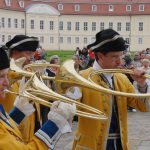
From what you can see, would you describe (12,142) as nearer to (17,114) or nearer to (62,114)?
(62,114)

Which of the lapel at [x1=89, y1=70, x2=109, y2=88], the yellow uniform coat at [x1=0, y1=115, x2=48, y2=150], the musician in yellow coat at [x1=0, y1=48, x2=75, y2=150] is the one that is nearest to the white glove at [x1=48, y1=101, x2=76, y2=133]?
the musician in yellow coat at [x1=0, y1=48, x2=75, y2=150]

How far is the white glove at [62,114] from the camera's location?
263cm

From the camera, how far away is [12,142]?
259 cm

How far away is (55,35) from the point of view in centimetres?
7369

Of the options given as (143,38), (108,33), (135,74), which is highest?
(108,33)

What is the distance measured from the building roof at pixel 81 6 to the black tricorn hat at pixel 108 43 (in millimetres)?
66050

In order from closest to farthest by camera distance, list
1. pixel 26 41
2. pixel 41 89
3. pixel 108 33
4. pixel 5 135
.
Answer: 1. pixel 5 135
2. pixel 41 89
3. pixel 108 33
4. pixel 26 41

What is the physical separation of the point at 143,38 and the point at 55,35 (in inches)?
573

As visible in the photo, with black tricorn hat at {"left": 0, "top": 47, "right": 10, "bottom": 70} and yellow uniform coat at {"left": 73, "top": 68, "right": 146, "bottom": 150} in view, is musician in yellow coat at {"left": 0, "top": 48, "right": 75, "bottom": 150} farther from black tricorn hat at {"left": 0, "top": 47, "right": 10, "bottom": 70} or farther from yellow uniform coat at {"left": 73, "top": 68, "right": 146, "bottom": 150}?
yellow uniform coat at {"left": 73, "top": 68, "right": 146, "bottom": 150}

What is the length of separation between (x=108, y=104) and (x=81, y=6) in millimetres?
68465

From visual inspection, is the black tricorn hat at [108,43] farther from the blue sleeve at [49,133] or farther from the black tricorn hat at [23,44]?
the blue sleeve at [49,133]

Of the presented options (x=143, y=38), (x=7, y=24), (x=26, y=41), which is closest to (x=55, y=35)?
(x=7, y=24)

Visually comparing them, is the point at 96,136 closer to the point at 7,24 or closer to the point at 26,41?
Result: the point at 26,41

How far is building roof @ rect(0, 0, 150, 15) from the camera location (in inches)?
2761
